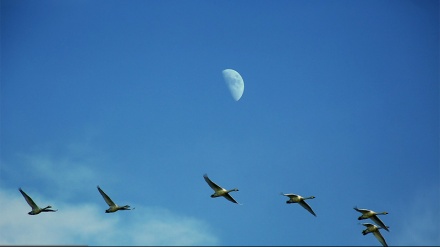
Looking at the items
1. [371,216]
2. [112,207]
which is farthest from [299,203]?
[112,207]

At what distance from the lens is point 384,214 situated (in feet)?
224

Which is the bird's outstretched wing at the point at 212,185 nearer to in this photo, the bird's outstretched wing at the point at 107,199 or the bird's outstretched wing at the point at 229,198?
the bird's outstretched wing at the point at 229,198

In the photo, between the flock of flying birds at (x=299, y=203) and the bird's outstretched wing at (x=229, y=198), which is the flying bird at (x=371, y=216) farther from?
the bird's outstretched wing at (x=229, y=198)

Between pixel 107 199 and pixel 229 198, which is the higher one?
pixel 229 198

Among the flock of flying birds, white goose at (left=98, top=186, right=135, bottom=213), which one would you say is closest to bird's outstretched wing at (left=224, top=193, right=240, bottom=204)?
the flock of flying birds

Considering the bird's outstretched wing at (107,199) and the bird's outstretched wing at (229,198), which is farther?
the bird's outstretched wing at (107,199)

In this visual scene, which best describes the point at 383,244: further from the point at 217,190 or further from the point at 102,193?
the point at 102,193

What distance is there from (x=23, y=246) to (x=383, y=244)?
52353 millimetres

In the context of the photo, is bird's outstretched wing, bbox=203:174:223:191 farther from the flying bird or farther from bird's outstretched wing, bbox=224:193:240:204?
the flying bird

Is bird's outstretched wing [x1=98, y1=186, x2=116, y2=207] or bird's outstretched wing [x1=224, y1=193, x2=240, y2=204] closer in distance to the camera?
bird's outstretched wing [x1=224, y1=193, x2=240, y2=204]

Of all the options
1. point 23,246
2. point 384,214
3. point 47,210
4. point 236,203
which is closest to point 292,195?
point 236,203

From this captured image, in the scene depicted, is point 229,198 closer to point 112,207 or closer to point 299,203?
point 299,203

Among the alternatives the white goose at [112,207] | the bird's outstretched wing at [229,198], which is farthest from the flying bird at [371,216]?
the white goose at [112,207]

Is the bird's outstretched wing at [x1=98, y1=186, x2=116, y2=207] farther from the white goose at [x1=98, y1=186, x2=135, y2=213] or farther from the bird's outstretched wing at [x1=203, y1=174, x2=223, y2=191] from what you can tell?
the bird's outstretched wing at [x1=203, y1=174, x2=223, y2=191]
